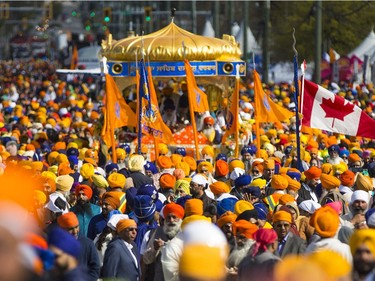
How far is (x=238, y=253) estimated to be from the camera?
11.0 m

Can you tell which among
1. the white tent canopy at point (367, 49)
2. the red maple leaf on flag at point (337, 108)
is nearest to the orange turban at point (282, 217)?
the red maple leaf on flag at point (337, 108)

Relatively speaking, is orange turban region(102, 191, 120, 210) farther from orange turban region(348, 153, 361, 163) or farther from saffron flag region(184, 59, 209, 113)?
saffron flag region(184, 59, 209, 113)

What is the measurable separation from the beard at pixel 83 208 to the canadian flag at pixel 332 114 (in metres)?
4.92

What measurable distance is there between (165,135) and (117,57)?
5.51 metres

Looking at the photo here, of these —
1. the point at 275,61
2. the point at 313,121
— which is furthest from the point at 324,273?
the point at 275,61

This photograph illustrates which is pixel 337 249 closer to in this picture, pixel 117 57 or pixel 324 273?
pixel 324 273

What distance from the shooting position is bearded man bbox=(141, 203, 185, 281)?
38.0ft

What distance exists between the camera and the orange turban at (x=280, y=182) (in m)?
15.7

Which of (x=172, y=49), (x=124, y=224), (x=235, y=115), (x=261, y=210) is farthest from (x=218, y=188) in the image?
(x=172, y=49)

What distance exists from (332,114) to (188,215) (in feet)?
21.6

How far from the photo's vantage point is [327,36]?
63219mm

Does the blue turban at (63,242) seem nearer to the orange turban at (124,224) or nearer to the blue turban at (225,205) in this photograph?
the orange turban at (124,224)

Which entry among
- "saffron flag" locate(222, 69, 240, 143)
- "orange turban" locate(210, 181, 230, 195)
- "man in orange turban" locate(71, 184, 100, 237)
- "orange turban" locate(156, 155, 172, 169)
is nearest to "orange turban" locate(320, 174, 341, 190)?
"orange turban" locate(210, 181, 230, 195)

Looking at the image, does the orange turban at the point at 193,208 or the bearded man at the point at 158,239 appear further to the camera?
the orange turban at the point at 193,208
